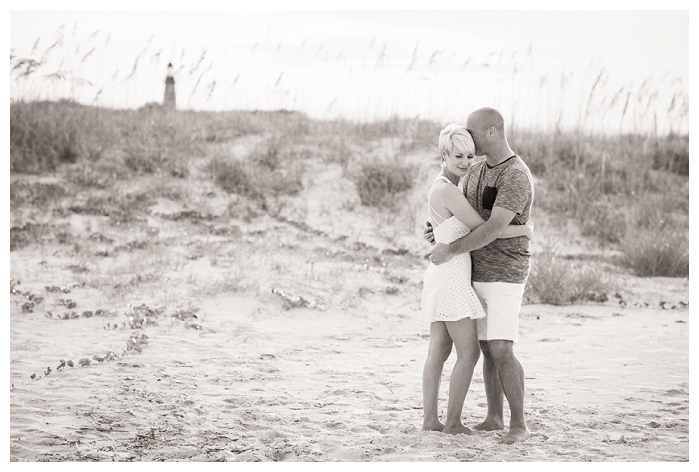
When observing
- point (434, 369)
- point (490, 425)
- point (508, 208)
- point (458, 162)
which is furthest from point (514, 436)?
point (458, 162)

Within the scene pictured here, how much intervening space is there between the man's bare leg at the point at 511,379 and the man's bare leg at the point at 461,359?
11 cm

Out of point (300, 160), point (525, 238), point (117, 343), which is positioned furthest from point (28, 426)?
point (300, 160)

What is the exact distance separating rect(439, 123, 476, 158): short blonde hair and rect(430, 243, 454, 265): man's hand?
0.54m

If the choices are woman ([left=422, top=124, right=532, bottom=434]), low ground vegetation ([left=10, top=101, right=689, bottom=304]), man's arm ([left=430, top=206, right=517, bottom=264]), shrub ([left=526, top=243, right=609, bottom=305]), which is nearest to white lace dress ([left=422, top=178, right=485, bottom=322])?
woman ([left=422, top=124, right=532, bottom=434])

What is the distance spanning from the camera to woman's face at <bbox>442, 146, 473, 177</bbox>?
450 cm

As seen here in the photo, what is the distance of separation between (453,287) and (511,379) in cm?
63

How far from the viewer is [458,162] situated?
4.52 meters

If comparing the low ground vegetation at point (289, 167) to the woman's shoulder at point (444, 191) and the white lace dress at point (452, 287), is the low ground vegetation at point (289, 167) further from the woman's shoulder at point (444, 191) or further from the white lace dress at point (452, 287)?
the woman's shoulder at point (444, 191)

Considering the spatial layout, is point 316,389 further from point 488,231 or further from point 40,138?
point 40,138

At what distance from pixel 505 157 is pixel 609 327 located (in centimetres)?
436

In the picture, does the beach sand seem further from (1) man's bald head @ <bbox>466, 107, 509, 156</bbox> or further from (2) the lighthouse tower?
(2) the lighthouse tower

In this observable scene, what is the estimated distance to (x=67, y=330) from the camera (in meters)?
7.49

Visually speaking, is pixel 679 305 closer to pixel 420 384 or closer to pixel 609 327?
pixel 609 327

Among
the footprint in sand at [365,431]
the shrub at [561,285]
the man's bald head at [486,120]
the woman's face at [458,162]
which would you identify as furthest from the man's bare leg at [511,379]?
the shrub at [561,285]
